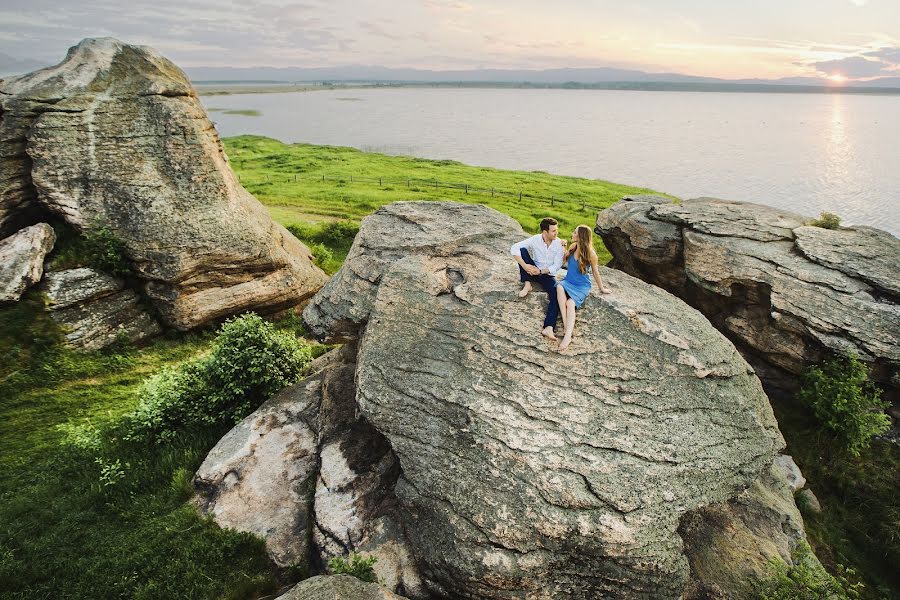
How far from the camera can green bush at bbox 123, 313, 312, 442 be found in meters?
16.4

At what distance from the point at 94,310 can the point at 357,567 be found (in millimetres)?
17095

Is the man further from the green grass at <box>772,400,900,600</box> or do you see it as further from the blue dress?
the green grass at <box>772,400,900,600</box>

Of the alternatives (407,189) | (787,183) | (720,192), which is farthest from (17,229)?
(787,183)

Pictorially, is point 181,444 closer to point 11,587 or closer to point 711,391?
point 11,587

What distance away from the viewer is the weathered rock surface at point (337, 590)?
916 cm

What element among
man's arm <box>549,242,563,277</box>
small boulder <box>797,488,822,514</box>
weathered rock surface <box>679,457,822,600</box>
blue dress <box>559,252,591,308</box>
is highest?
man's arm <box>549,242,563,277</box>

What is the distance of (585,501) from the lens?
10266 millimetres

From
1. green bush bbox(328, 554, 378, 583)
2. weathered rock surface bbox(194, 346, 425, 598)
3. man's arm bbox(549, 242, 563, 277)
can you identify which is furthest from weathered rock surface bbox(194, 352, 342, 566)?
man's arm bbox(549, 242, 563, 277)

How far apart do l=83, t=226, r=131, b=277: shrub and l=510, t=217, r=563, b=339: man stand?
57.8 feet

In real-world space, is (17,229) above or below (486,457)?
above

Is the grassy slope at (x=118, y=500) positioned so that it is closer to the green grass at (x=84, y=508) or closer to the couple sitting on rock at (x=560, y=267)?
the green grass at (x=84, y=508)

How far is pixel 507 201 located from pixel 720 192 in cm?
3543

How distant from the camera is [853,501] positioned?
16.0 meters

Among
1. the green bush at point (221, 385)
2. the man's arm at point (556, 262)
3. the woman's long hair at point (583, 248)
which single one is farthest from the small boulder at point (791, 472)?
the green bush at point (221, 385)
